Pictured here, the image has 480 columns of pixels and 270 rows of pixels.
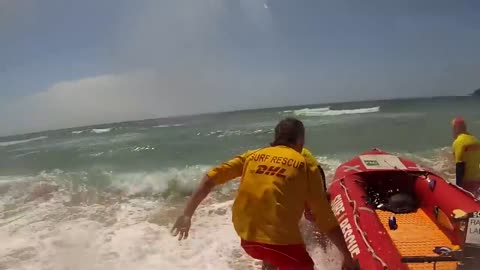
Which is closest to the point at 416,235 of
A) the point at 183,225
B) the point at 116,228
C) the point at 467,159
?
the point at 467,159

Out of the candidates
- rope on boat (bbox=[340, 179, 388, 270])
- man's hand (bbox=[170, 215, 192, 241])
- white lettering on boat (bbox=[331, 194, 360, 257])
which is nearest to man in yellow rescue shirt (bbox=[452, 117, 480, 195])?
rope on boat (bbox=[340, 179, 388, 270])

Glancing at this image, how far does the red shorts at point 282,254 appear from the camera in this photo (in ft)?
8.29

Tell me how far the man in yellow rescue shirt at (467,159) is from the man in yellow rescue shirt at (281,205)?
11.8 feet

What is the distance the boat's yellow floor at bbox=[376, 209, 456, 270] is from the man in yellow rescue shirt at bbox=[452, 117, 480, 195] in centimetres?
65

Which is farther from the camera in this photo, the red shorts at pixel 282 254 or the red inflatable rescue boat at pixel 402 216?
the red inflatable rescue boat at pixel 402 216

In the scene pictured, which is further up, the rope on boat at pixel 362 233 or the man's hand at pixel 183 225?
the man's hand at pixel 183 225

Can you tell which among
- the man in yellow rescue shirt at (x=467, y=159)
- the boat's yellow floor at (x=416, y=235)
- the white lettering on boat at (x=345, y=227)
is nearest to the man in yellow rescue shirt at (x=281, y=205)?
the white lettering on boat at (x=345, y=227)

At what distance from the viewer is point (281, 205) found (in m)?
2.47

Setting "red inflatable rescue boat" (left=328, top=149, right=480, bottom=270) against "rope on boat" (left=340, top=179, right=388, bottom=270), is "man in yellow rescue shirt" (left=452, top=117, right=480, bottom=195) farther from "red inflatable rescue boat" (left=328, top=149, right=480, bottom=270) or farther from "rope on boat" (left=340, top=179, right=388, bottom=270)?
"rope on boat" (left=340, top=179, right=388, bottom=270)

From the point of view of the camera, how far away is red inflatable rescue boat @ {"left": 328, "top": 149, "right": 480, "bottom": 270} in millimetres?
3678

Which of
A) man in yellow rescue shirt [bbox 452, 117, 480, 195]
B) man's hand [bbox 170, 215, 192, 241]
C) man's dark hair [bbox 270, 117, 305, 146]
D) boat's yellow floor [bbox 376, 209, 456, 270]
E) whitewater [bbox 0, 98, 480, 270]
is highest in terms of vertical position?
man's dark hair [bbox 270, 117, 305, 146]

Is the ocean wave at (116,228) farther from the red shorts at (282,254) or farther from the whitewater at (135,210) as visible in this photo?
the red shorts at (282,254)

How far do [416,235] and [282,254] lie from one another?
3.40 m

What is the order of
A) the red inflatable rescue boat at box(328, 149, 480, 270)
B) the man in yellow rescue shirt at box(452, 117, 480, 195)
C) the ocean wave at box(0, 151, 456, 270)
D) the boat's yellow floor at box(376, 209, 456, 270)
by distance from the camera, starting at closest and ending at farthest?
1. the red inflatable rescue boat at box(328, 149, 480, 270)
2. the boat's yellow floor at box(376, 209, 456, 270)
3. the man in yellow rescue shirt at box(452, 117, 480, 195)
4. the ocean wave at box(0, 151, 456, 270)
